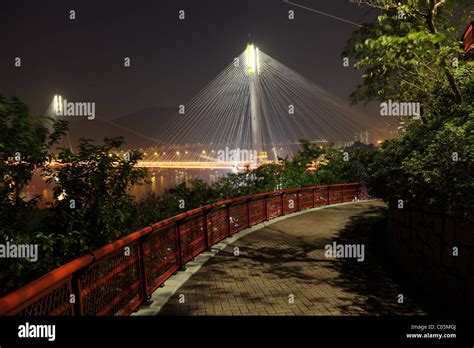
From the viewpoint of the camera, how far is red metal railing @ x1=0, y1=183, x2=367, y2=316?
2639 millimetres

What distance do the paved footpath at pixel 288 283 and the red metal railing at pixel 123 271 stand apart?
1.46 feet

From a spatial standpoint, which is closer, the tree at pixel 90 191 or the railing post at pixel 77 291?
the railing post at pixel 77 291

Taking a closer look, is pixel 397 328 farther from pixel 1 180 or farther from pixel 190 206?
pixel 190 206

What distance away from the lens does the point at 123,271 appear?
13.4 ft

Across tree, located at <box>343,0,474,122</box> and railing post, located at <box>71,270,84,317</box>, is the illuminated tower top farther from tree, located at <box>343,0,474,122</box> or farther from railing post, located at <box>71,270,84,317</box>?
railing post, located at <box>71,270,84,317</box>

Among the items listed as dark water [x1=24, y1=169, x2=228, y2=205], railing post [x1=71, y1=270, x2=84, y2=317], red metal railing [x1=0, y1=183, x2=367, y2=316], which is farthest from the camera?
dark water [x1=24, y1=169, x2=228, y2=205]

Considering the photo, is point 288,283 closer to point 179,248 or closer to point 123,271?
point 179,248

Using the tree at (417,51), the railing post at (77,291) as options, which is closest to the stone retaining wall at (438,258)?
the tree at (417,51)

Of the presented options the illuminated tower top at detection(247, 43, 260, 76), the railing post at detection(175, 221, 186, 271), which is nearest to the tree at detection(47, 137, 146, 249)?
the railing post at detection(175, 221, 186, 271)

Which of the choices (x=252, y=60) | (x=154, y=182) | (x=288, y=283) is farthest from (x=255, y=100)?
(x=154, y=182)

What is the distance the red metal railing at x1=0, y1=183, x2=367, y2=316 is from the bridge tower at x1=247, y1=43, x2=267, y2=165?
1717cm

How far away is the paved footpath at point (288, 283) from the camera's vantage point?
177 inches

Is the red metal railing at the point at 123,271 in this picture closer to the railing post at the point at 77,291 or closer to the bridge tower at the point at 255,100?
the railing post at the point at 77,291

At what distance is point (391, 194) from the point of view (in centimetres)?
679
